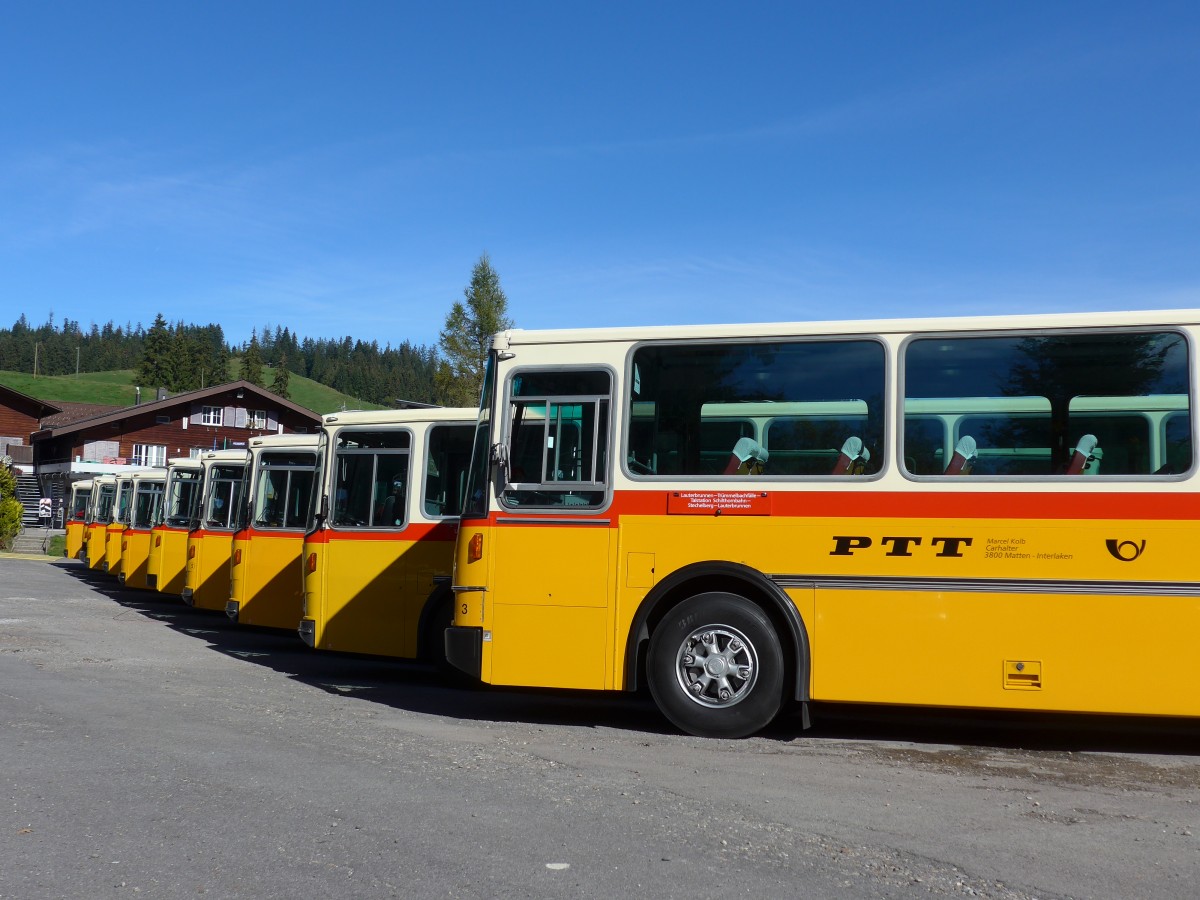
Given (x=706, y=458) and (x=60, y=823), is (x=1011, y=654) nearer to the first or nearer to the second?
(x=706, y=458)

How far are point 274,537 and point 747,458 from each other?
8.37 meters

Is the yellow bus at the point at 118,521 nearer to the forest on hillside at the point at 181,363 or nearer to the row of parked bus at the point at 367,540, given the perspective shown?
the row of parked bus at the point at 367,540

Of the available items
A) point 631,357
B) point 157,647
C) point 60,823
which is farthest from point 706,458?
point 157,647

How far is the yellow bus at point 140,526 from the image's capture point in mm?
23375

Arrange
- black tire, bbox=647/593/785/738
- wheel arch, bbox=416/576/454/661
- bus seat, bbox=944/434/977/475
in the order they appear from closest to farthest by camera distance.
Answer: bus seat, bbox=944/434/977/475 → black tire, bbox=647/593/785/738 → wheel arch, bbox=416/576/454/661

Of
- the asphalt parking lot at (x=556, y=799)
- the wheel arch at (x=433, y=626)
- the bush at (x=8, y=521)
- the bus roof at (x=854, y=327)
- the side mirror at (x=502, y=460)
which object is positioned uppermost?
the bus roof at (x=854, y=327)

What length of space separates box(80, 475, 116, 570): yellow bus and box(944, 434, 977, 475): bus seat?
76.7 feet

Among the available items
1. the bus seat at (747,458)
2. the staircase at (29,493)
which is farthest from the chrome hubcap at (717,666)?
the staircase at (29,493)

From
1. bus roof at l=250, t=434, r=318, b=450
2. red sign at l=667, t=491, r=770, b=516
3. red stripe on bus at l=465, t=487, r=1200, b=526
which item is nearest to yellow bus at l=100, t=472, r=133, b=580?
bus roof at l=250, t=434, r=318, b=450

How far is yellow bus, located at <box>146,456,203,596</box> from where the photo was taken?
20.6m

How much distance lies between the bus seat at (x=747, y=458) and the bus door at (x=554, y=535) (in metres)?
0.97

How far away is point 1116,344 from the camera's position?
8188mm

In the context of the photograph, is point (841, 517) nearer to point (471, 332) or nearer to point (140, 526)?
point (140, 526)

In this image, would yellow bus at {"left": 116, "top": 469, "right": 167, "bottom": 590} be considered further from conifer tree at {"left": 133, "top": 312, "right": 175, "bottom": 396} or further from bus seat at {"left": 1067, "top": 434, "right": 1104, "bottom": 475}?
conifer tree at {"left": 133, "top": 312, "right": 175, "bottom": 396}
